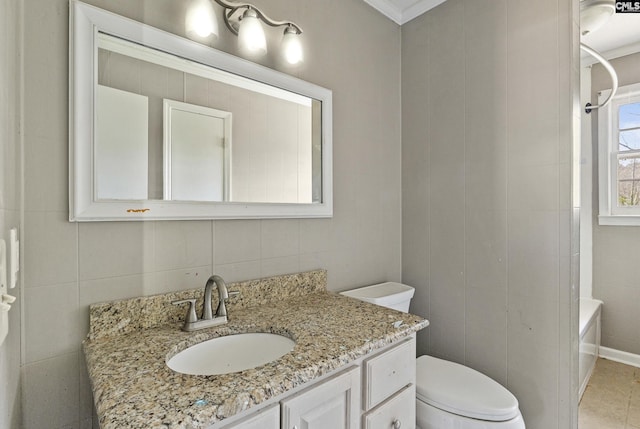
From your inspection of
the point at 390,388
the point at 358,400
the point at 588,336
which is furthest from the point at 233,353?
the point at 588,336

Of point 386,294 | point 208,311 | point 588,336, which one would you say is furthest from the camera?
point 588,336

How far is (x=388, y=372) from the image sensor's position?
3.32 ft

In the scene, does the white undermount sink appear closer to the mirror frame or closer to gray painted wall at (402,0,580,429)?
the mirror frame

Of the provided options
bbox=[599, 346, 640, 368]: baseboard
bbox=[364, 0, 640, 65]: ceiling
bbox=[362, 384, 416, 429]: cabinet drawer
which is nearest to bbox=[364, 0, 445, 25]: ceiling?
bbox=[364, 0, 640, 65]: ceiling

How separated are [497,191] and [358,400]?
122cm

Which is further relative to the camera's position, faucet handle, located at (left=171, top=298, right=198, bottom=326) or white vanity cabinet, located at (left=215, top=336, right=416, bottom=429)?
faucet handle, located at (left=171, top=298, right=198, bottom=326)

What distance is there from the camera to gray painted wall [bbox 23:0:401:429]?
87 centimetres

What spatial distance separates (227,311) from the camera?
118 cm

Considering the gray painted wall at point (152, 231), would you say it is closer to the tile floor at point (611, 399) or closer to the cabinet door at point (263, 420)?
the cabinet door at point (263, 420)

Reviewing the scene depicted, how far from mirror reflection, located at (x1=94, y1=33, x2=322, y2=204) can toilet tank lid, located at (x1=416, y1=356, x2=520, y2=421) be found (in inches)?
39.4

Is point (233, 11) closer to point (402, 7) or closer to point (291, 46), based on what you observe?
point (291, 46)

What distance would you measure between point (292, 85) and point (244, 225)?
2.21ft

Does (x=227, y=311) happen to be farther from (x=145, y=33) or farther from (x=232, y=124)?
(x=145, y=33)

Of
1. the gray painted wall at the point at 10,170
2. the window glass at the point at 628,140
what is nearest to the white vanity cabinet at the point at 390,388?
the gray painted wall at the point at 10,170
